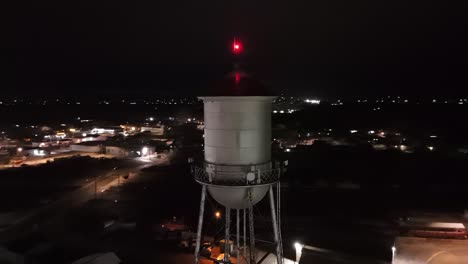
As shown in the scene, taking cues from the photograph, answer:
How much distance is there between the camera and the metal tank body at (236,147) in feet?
29.1

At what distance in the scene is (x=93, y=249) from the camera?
68.5ft

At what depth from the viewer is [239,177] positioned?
8891 millimetres

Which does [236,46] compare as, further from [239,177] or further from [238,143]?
[239,177]

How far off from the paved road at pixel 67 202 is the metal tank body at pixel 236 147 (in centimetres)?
1974

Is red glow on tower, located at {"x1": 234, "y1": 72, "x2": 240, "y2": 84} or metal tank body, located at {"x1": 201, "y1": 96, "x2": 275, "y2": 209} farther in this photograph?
red glow on tower, located at {"x1": 234, "y1": 72, "x2": 240, "y2": 84}

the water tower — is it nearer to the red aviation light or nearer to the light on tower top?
the red aviation light

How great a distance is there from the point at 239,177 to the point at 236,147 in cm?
75

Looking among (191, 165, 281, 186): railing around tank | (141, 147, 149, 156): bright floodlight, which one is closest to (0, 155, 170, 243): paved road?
(141, 147, 149, 156): bright floodlight

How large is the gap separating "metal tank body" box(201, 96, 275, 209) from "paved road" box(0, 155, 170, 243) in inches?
777

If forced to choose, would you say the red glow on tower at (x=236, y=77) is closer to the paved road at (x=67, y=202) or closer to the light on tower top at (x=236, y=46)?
the light on tower top at (x=236, y=46)

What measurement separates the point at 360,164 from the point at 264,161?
135ft

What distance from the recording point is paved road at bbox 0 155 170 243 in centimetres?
2475

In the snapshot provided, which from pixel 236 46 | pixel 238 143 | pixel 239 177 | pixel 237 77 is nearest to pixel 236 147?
pixel 238 143

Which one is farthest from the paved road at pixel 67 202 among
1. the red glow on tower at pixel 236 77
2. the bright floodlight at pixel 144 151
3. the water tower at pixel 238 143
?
the red glow on tower at pixel 236 77
